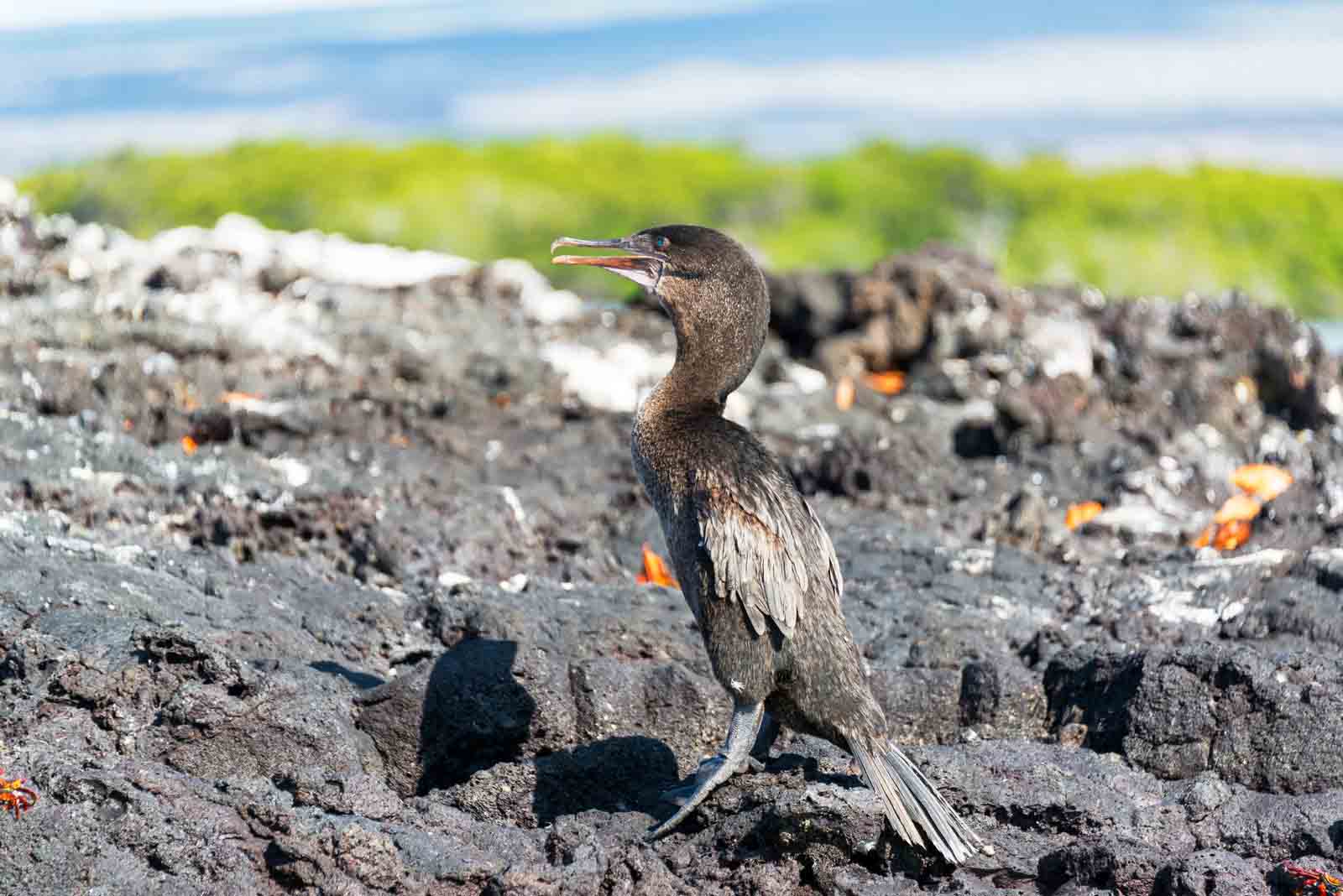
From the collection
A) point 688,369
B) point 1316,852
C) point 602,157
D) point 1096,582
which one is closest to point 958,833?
point 1316,852

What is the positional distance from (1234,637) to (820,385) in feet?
16.3

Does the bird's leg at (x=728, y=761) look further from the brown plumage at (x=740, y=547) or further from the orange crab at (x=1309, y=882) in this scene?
the orange crab at (x=1309, y=882)

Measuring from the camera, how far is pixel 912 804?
4.50 metres

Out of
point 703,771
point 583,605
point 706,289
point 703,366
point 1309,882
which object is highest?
point 706,289

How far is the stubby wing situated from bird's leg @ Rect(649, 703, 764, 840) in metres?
0.24

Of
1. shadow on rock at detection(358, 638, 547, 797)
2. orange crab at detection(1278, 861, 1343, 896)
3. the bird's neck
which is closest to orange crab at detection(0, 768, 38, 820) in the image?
shadow on rock at detection(358, 638, 547, 797)

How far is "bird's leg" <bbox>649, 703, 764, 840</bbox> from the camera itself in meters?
4.63

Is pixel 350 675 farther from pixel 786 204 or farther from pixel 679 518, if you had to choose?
pixel 786 204

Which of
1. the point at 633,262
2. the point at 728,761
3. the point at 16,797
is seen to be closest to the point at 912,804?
the point at 728,761

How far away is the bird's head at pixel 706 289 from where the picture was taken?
518cm

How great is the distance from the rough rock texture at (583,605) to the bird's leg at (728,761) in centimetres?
6

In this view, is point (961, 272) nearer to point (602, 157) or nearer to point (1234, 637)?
point (1234, 637)

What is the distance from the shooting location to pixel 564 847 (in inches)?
178

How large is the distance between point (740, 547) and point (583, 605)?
1583mm
